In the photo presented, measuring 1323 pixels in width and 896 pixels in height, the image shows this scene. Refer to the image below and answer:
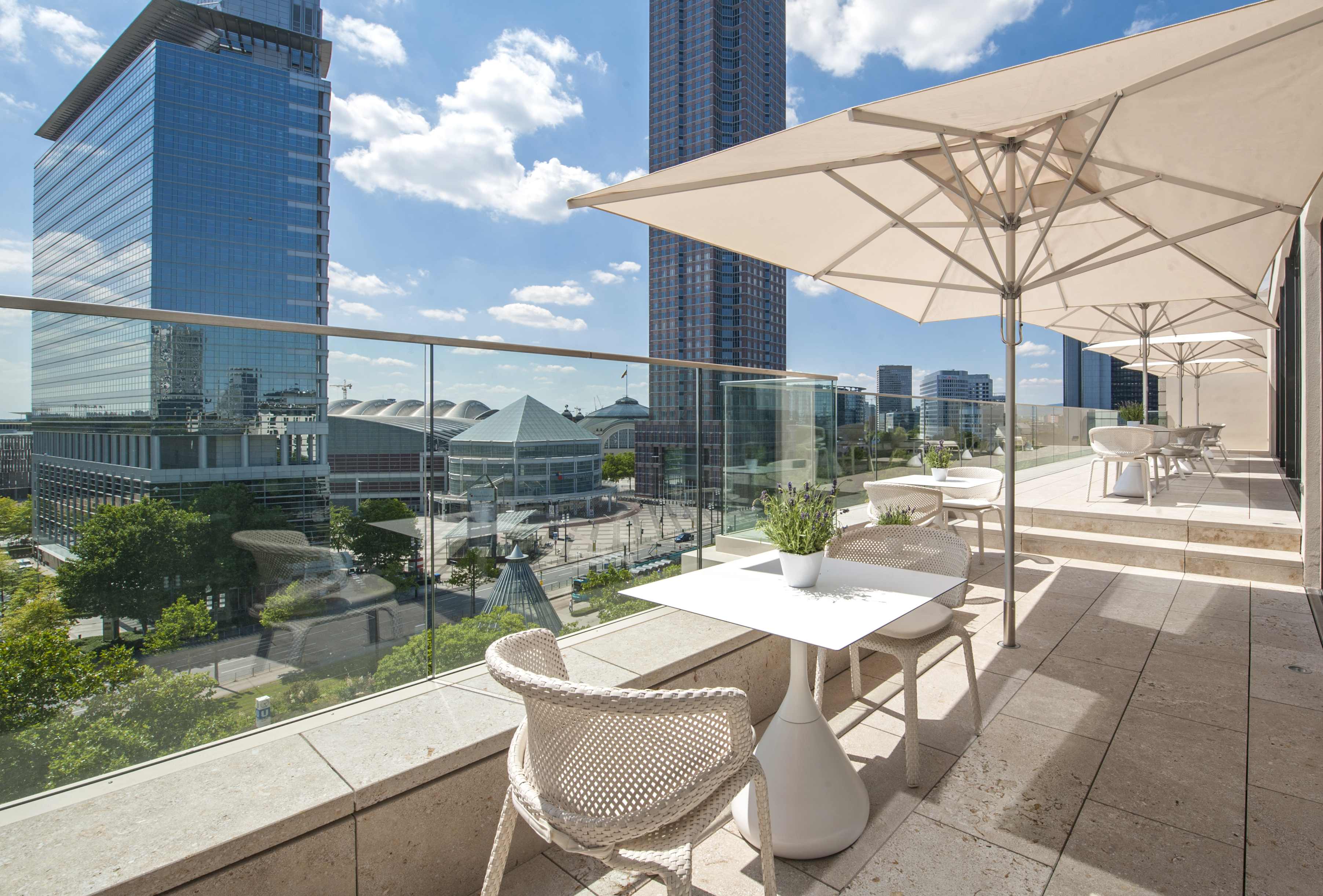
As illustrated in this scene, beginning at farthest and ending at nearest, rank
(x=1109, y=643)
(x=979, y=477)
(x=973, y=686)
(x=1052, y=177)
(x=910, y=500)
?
1. (x=979, y=477)
2. (x=910, y=500)
3. (x=1052, y=177)
4. (x=1109, y=643)
5. (x=973, y=686)

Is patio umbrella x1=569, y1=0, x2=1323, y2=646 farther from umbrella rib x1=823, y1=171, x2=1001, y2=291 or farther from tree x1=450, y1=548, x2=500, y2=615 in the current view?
tree x1=450, y1=548, x2=500, y2=615

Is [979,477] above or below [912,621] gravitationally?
above

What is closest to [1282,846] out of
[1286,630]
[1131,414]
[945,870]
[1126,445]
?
[945,870]

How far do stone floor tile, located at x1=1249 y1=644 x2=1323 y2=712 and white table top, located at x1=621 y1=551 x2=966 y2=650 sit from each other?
1788mm

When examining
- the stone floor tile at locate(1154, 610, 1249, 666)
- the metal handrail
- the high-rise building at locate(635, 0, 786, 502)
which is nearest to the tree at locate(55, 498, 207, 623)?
the metal handrail

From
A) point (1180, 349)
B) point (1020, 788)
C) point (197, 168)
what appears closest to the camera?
point (1020, 788)

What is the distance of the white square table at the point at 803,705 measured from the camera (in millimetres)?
1733

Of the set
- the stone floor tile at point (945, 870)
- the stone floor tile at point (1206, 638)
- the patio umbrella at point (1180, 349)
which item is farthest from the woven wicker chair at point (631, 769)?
the patio umbrella at point (1180, 349)

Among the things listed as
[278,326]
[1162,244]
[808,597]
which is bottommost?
[808,597]

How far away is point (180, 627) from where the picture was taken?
153 centimetres

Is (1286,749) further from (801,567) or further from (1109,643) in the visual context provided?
(801,567)

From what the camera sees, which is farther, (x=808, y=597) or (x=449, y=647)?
(x=449, y=647)

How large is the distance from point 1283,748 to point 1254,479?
311 inches

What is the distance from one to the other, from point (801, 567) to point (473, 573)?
113cm
